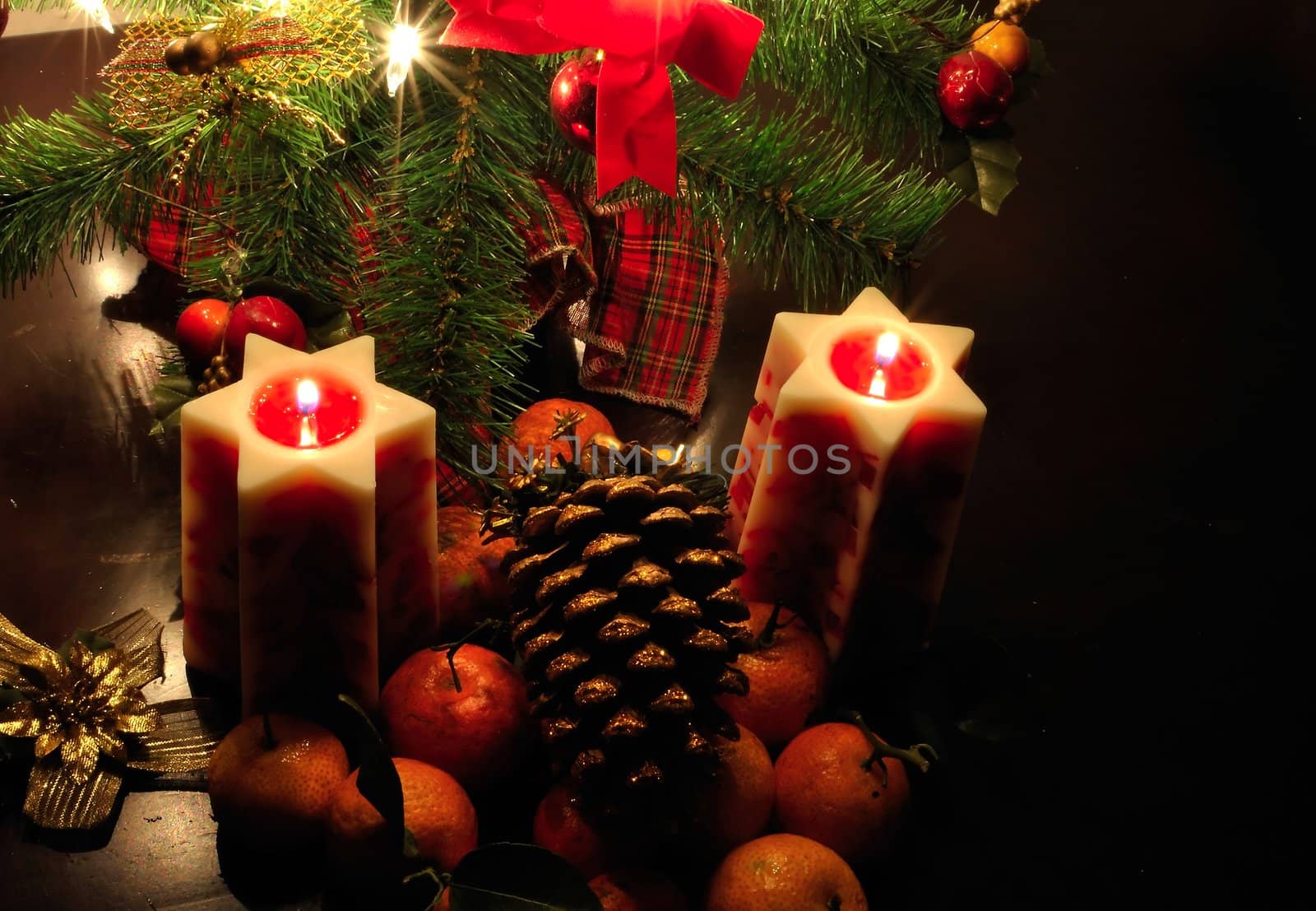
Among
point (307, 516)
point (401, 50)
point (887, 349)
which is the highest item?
point (401, 50)

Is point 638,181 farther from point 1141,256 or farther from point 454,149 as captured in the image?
point 1141,256

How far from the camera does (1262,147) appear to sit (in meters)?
1.07

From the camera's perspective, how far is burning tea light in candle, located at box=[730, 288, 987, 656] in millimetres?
582

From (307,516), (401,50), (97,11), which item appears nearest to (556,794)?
(307,516)

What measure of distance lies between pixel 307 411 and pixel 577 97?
0.19 metres

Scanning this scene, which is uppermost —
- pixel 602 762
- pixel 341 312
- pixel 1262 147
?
pixel 1262 147

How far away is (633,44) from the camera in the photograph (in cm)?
53

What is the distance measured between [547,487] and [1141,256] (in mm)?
625

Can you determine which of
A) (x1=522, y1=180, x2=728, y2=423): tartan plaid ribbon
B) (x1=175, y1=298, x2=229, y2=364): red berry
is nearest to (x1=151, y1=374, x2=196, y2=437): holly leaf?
(x1=175, y1=298, x2=229, y2=364): red berry

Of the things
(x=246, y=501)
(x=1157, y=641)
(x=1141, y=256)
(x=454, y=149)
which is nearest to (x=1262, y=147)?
(x=1141, y=256)

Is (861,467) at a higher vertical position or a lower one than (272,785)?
higher

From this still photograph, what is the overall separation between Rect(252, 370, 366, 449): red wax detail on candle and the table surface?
0.17 metres

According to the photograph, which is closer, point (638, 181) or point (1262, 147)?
point (638, 181)

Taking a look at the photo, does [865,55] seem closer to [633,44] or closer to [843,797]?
[633,44]
